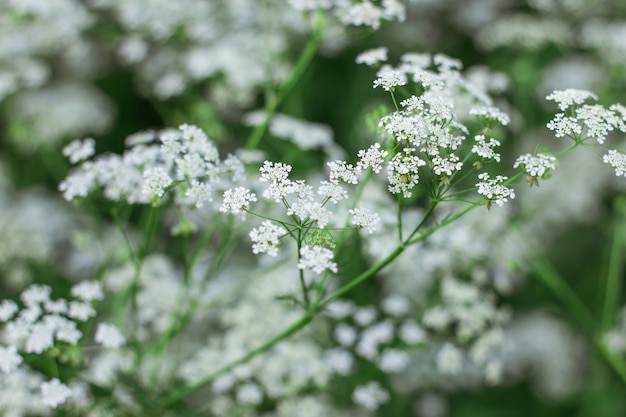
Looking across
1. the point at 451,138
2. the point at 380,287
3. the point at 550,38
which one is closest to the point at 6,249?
the point at 380,287

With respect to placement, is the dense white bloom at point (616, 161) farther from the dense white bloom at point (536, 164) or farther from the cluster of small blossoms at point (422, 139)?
the cluster of small blossoms at point (422, 139)

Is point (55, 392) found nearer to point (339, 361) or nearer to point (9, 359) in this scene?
point (9, 359)

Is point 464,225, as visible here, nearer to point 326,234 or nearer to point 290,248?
point 290,248

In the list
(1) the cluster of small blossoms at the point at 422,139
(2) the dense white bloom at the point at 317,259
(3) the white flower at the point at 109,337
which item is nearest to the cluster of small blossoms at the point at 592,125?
(1) the cluster of small blossoms at the point at 422,139

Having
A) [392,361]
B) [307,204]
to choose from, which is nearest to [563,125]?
[307,204]

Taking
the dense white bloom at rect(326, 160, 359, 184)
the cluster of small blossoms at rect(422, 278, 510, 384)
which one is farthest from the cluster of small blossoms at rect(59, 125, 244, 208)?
the cluster of small blossoms at rect(422, 278, 510, 384)

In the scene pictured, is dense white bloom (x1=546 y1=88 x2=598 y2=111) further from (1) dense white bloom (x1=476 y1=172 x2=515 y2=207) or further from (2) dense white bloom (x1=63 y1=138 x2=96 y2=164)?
(2) dense white bloom (x1=63 y1=138 x2=96 y2=164)
